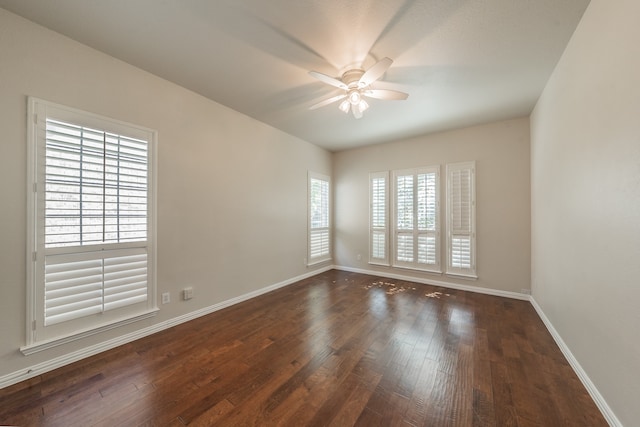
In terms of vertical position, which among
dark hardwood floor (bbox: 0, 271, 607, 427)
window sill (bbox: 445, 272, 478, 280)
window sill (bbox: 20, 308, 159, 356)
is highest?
window sill (bbox: 445, 272, 478, 280)

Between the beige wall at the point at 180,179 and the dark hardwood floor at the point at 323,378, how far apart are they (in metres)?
0.50

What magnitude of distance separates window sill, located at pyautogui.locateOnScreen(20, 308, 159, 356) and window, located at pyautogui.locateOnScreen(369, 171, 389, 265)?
3837 mm

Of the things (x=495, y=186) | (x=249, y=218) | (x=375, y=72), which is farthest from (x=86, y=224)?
(x=495, y=186)

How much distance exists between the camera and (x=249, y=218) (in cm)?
366

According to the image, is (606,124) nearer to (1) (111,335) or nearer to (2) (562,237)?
(2) (562,237)

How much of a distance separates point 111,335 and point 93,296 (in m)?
0.44

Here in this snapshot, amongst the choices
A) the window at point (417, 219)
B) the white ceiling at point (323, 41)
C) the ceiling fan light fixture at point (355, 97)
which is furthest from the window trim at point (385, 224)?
the ceiling fan light fixture at point (355, 97)

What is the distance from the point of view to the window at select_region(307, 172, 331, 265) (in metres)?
4.91

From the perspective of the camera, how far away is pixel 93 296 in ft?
7.04

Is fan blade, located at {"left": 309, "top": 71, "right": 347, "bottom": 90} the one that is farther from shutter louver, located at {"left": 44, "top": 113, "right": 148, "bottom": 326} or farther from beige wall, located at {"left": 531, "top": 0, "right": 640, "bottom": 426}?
shutter louver, located at {"left": 44, "top": 113, "right": 148, "bottom": 326}

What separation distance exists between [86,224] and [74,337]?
99cm

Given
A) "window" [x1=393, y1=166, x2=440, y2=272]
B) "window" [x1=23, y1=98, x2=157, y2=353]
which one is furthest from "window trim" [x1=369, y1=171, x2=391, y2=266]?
"window" [x1=23, y1=98, x2=157, y2=353]

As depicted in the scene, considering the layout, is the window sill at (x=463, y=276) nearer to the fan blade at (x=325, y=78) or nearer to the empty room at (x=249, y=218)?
the empty room at (x=249, y=218)

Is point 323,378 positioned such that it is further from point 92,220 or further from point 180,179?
point 180,179
